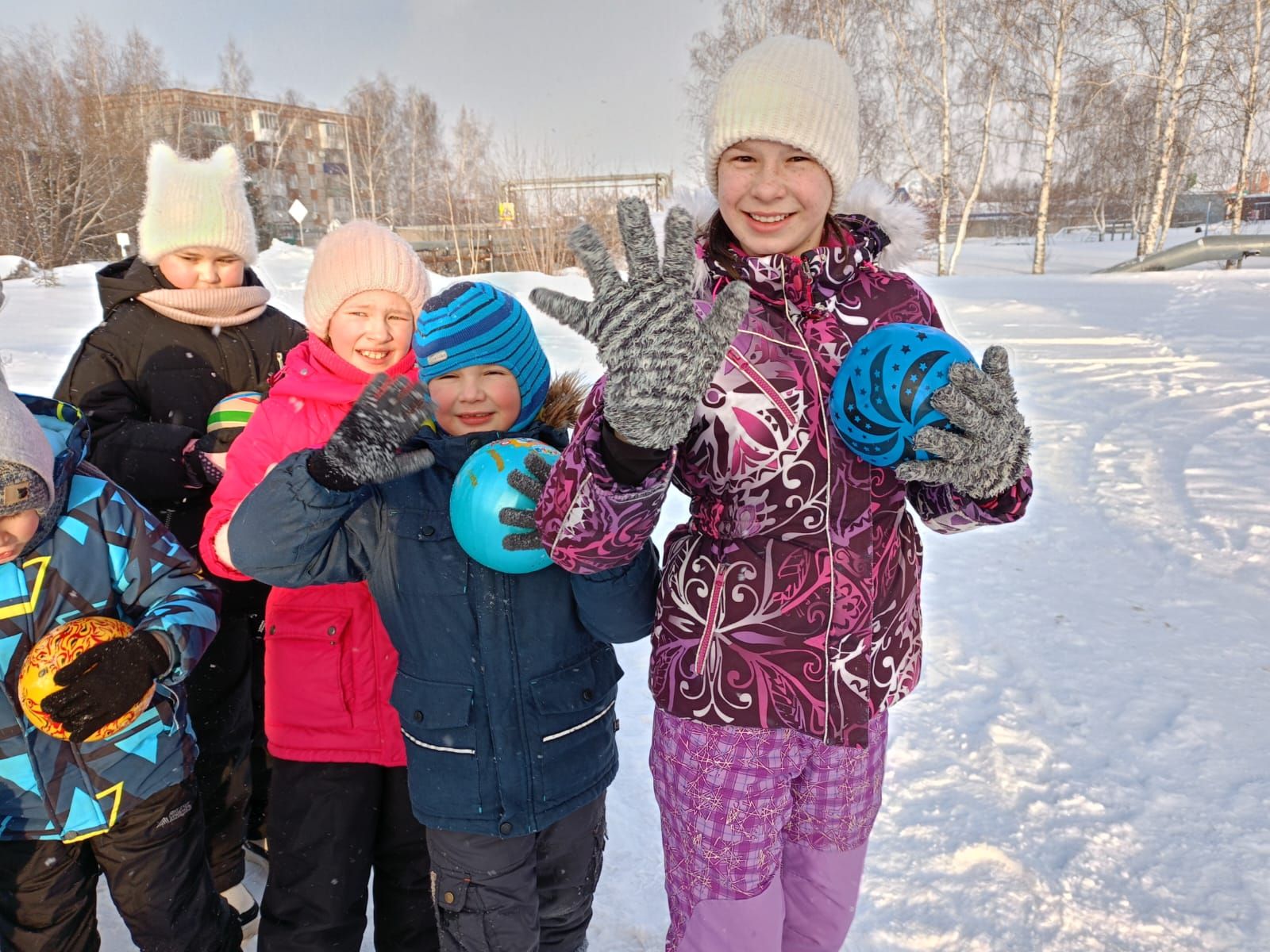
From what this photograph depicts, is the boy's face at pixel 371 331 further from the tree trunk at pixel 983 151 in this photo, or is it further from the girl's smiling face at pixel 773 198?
the tree trunk at pixel 983 151

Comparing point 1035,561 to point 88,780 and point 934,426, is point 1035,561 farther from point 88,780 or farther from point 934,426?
point 88,780

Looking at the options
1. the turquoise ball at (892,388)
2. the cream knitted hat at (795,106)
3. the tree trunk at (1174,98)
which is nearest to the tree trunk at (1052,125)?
the tree trunk at (1174,98)

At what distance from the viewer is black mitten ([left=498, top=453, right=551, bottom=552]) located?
155 centimetres

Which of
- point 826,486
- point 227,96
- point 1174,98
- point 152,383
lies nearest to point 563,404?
point 826,486

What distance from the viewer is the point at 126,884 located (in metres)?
1.86

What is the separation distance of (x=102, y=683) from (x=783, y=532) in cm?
139

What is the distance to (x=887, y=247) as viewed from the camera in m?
1.79

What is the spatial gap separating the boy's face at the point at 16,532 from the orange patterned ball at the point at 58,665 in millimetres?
181

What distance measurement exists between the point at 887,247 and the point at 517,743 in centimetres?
134

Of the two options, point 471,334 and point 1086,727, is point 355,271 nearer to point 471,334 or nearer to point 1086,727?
point 471,334

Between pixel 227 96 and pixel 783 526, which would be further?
pixel 227 96

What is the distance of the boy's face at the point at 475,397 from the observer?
6.03 ft

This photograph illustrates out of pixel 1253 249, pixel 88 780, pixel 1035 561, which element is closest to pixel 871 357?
pixel 88 780

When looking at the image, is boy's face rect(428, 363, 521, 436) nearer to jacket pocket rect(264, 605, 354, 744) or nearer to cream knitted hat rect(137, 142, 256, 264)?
jacket pocket rect(264, 605, 354, 744)
